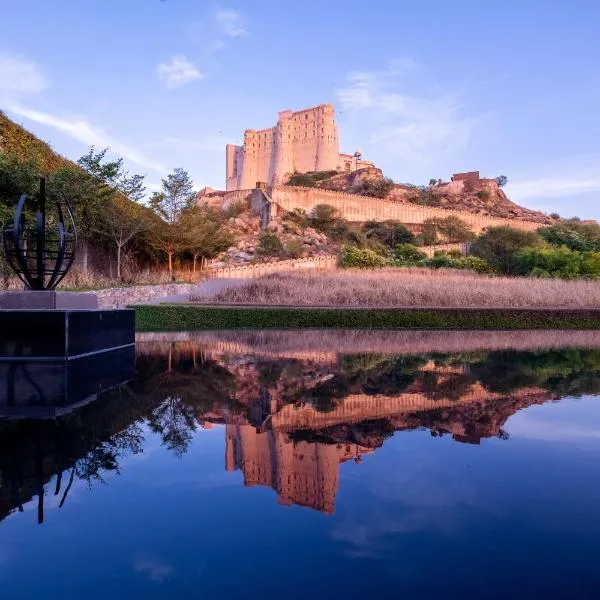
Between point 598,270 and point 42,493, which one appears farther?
point 598,270

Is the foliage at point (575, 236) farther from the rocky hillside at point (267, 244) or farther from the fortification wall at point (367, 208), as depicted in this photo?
the rocky hillside at point (267, 244)

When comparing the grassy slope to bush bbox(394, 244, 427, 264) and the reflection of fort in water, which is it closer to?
the reflection of fort in water

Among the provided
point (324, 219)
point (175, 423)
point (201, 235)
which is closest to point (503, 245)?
point (324, 219)

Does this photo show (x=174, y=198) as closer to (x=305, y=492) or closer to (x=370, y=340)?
(x=370, y=340)

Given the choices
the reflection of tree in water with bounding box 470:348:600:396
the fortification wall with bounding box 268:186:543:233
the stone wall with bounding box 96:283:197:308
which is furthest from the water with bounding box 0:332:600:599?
the fortification wall with bounding box 268:186:543:233

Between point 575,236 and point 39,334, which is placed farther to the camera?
point 575,236

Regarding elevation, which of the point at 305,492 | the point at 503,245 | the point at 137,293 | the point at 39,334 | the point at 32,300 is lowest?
the point at 305,492

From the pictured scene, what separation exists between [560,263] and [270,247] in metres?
17.5

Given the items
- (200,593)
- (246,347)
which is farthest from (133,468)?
(246,347)

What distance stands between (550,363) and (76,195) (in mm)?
10675

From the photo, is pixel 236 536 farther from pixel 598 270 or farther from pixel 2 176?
pixel 598 270

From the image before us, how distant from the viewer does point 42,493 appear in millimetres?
2430

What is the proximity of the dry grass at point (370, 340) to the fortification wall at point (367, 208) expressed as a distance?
30591 mm

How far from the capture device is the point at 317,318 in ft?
34.9
